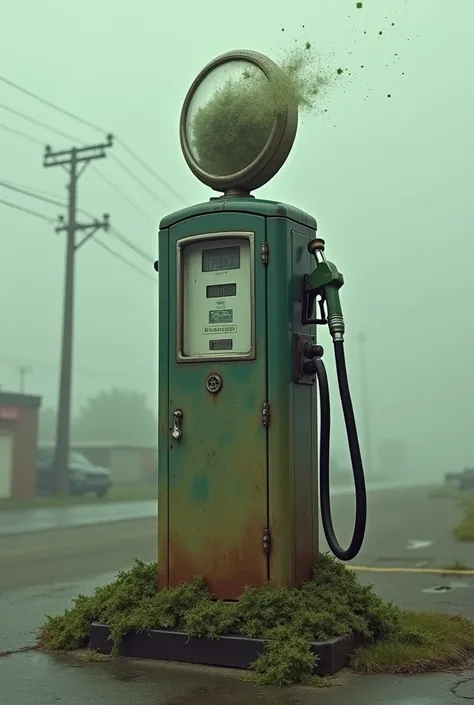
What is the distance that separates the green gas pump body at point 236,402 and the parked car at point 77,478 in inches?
1144

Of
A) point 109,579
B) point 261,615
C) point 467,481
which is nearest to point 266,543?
point 261,615

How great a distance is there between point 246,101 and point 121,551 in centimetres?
830

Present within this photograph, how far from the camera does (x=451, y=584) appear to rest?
31.3 ft

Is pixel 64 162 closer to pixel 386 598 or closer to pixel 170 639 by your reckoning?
pixel 386 598

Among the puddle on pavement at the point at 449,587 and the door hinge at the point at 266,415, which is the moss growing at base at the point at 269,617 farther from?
the puddle on pavement at the point at 449,587

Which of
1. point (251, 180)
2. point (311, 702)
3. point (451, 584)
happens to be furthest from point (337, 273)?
point (451, 584)

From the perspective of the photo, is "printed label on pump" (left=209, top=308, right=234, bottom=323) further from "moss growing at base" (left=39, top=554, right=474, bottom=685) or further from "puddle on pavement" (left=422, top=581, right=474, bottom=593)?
"puddle on pavement" (left=422, top=581, right=474, bottom=593)

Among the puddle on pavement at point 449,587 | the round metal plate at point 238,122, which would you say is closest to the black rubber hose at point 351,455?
the round metal plate at point 238,122

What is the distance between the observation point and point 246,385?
5703 millimetres

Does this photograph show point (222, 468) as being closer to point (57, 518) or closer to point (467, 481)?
point (57, 518)

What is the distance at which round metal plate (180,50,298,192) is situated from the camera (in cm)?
600

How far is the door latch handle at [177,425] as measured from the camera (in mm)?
5906

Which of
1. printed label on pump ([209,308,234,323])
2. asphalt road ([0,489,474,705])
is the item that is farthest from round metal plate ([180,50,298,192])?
asphalt road ([0,489,474,705])

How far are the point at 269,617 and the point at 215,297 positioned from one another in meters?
1.95
